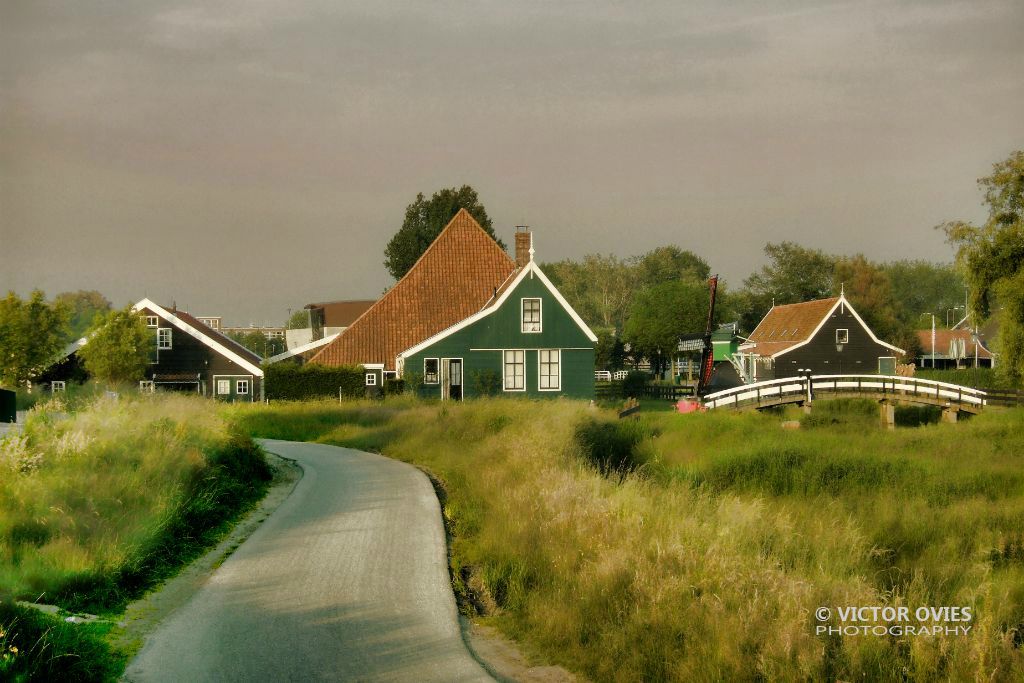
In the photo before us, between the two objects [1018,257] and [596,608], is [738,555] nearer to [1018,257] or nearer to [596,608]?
[596,608]

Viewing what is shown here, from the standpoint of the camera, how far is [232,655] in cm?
728

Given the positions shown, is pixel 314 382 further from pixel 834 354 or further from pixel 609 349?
pixel 609 349

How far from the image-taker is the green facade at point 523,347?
40625mm

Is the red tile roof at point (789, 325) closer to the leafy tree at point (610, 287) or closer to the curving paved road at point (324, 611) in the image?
the leafy tree at point (610, 287)

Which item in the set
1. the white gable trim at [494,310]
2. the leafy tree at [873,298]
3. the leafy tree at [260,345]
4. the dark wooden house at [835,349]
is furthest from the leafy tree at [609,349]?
the leafy tree at [260,345]

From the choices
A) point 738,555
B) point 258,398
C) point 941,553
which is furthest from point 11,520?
point 258,398

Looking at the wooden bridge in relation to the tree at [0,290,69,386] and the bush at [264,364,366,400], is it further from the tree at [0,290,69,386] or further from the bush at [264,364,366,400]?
the tree at [0,290,69,386]

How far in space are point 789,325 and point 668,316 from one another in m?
8.47

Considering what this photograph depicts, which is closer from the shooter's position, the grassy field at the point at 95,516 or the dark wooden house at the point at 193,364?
the grassy field at the point at 95,516

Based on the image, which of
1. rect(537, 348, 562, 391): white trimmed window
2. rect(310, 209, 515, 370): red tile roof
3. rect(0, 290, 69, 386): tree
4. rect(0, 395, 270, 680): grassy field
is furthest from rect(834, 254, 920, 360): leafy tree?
rect(0, 395, 270, 680): grassy field

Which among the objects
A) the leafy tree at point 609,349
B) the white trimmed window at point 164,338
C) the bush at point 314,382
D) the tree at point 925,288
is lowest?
the bush at point 314,382

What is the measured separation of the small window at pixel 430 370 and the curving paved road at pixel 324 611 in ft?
88.6

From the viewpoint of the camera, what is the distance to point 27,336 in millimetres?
46094

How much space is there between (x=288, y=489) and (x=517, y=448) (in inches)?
162
